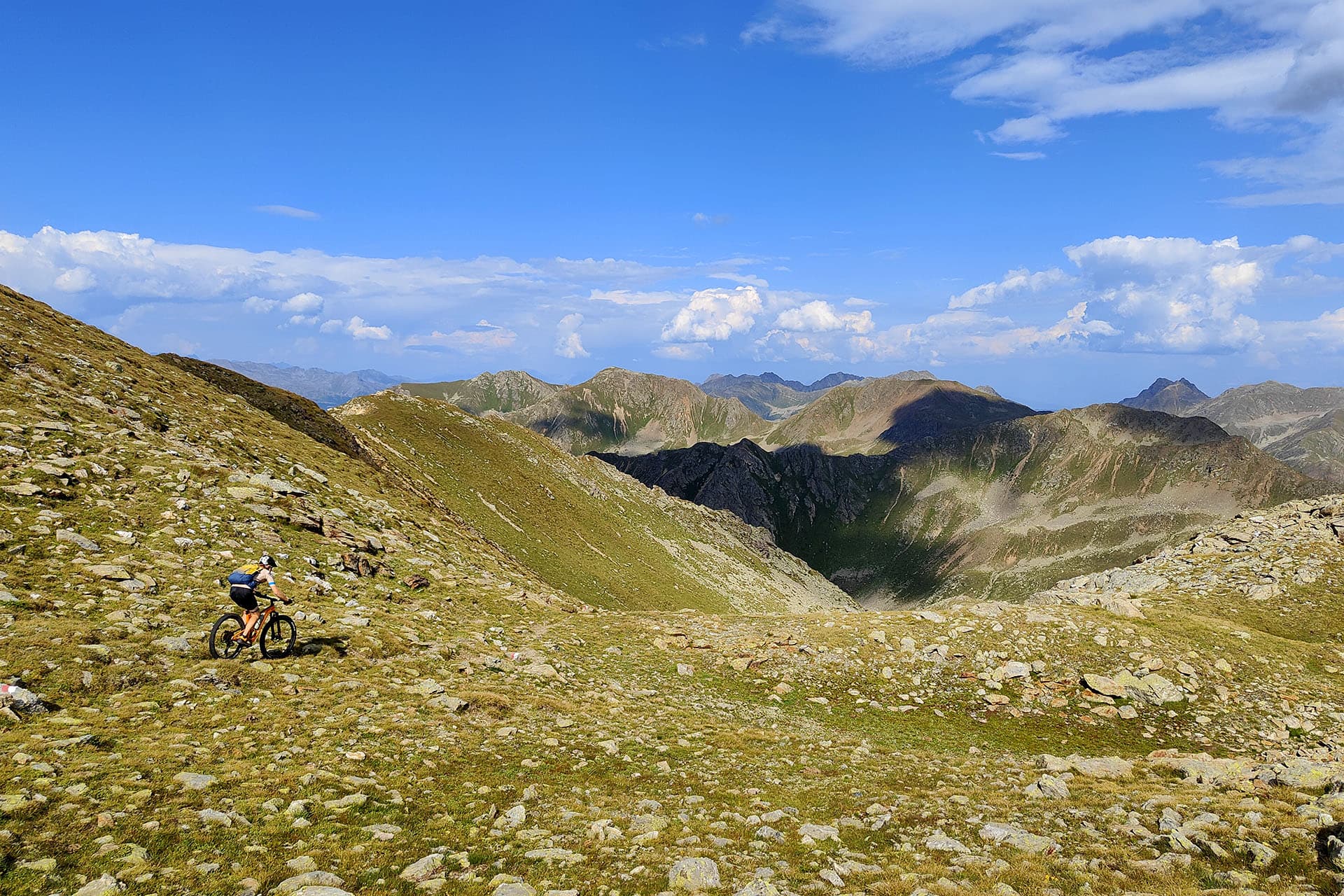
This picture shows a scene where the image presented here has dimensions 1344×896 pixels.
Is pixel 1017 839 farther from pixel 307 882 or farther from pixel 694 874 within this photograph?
pixel 307 882

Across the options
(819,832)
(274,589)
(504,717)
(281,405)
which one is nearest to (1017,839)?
(819,832)

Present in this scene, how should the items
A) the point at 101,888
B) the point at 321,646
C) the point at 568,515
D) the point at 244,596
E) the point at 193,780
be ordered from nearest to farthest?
1. the point at 101,888
2. the point at 193,780
3. the point at 244,596
4. the point at 321,646
5. the point at 568,515

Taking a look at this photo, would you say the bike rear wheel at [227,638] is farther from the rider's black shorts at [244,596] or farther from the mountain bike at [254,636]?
the rider's black shorts at [244,596]

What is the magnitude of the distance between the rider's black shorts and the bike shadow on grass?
1.85 metres

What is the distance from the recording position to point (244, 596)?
1647cm

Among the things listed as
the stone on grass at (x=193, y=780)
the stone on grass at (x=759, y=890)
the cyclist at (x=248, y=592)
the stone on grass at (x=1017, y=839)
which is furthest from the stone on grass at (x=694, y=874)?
the cyclist at (x=248, y=592)

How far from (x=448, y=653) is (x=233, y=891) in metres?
A: 13.0

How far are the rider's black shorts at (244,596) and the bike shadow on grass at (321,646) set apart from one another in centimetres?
185

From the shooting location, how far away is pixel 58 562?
58.1 ft

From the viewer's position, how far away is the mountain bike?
16156 mm

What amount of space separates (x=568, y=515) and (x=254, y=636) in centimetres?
8598

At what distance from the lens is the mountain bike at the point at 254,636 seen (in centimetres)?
1616

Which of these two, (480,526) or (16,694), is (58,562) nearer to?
(16,694)

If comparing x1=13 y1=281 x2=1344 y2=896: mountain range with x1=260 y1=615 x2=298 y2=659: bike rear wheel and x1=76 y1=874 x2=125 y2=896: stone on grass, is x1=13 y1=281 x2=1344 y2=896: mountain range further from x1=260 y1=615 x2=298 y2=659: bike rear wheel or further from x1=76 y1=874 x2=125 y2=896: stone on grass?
x1=260 y1=615 x2=298 y2=659: bike rear wheel
